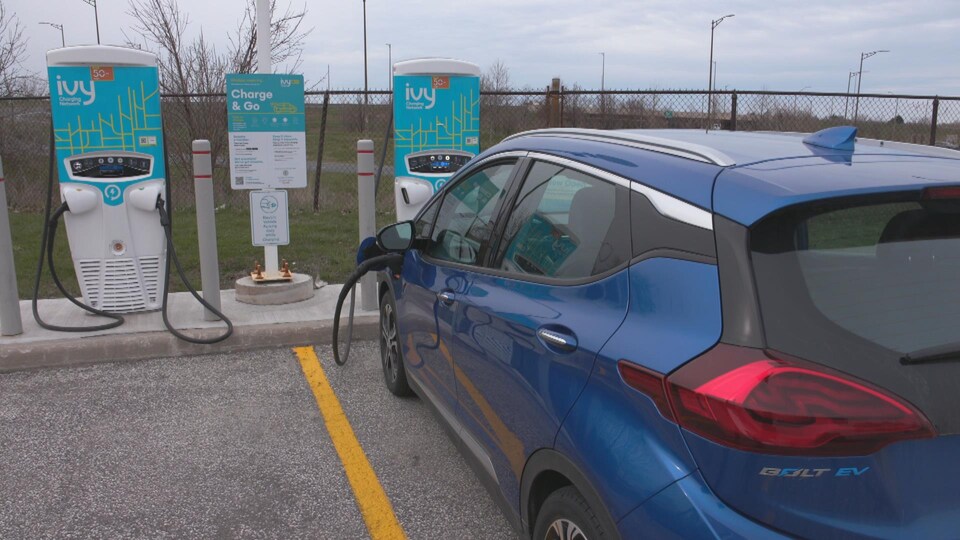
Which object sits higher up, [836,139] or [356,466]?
[836,139]

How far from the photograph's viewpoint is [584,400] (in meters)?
2.21

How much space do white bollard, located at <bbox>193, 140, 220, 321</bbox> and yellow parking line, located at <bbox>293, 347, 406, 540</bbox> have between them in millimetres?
1056

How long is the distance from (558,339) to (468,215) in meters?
1.43

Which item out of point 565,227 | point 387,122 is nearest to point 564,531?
point 565,227

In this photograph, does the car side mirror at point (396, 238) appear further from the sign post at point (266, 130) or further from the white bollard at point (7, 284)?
the white bollard at point (7, 284)

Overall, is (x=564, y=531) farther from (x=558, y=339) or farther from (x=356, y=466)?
(x=356, y=466)

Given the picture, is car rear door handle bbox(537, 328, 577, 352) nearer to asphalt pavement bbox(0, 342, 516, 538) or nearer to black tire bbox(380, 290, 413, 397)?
asphalt pavement bbox(0, 342, 516, 538)

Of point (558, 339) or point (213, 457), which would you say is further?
point (213, 457)

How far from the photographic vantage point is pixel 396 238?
4.02m

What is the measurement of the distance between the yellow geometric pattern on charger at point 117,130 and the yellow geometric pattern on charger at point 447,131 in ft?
6.52

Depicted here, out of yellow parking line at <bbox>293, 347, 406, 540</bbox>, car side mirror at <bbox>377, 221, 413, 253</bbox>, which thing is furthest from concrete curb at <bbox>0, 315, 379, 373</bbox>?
car side mirror at <bbox>377, 221, 413, 253</bbox>

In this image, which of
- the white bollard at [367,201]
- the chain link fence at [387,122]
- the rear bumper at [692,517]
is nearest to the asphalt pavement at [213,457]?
the white bollard at [367,201]

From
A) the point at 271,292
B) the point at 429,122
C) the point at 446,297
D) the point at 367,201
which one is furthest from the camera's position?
the point at 429,122

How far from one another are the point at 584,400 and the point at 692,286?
0.48 m
